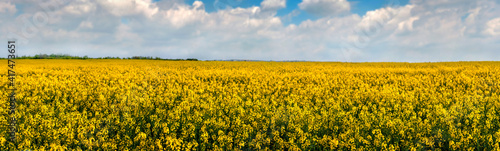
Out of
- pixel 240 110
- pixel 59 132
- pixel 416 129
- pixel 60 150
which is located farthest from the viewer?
pixel 240 110

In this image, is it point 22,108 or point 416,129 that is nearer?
point 416,129

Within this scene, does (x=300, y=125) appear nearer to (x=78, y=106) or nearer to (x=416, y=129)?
(x=416, y=129)

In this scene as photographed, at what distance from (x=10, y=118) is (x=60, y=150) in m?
3.57

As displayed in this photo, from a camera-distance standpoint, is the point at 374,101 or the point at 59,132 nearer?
the point at 59,132

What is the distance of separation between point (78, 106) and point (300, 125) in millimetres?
7325

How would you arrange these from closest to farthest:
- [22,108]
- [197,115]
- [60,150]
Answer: [60,150]
[197,115]
[22,108]

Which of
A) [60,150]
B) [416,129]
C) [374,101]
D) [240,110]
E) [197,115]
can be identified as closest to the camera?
[60,150]

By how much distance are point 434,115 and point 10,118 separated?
10.6 metres

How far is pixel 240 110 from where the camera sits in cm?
803

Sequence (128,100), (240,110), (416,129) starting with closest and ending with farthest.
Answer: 1. (416,129)
2. (240,110)
3. (128,100)

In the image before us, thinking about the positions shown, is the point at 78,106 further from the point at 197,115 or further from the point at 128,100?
the point at 197,115

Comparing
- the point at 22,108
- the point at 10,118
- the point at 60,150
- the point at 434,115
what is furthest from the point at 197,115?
the point at 434,115

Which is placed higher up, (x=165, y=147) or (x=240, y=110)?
(x=240, y=110)

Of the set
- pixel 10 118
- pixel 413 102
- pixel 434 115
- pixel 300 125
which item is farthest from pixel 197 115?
pixel 413 102
